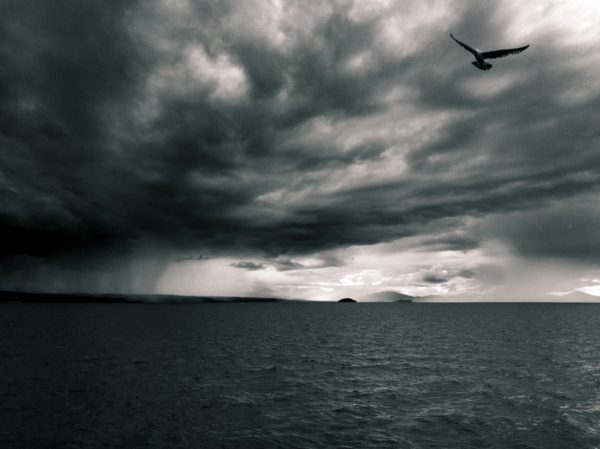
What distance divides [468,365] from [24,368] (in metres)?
52.2

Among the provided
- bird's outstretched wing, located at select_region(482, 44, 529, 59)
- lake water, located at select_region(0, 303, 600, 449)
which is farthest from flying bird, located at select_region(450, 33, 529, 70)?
lake water, located at select_region(0, 303, 600, 449)

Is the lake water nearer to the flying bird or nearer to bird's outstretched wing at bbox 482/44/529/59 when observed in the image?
the flying bird

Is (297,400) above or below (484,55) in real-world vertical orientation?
below

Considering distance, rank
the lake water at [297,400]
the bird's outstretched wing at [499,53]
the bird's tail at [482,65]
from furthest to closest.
Result: the bird's tail at [482,65]
the bird's outstretched wing at [499,53]
the lake water at [297,400]

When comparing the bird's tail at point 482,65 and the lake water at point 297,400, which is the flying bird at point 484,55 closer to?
the bird's tail at point 482,65

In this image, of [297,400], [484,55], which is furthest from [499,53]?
[297,400]

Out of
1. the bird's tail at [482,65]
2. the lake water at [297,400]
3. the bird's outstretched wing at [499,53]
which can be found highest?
the bird's outstretched wing at [499,53]

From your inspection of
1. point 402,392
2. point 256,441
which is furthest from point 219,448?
point 402,392

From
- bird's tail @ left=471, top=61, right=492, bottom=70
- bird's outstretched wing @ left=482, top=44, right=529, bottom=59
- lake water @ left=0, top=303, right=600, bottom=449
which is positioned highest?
bird's outstretched wing @ left=482, top=44, right=529, bottom=59

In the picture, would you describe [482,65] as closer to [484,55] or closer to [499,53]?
[484,55]

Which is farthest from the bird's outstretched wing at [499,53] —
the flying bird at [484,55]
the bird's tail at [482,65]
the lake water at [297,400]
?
the lake water at [297,400]

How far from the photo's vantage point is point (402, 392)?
3030 centimetres

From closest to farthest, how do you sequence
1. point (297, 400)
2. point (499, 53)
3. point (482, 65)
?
point (499, 53), point (482, 65), point (297, 400)

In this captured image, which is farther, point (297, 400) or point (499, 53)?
Answer: point (297, 400)
